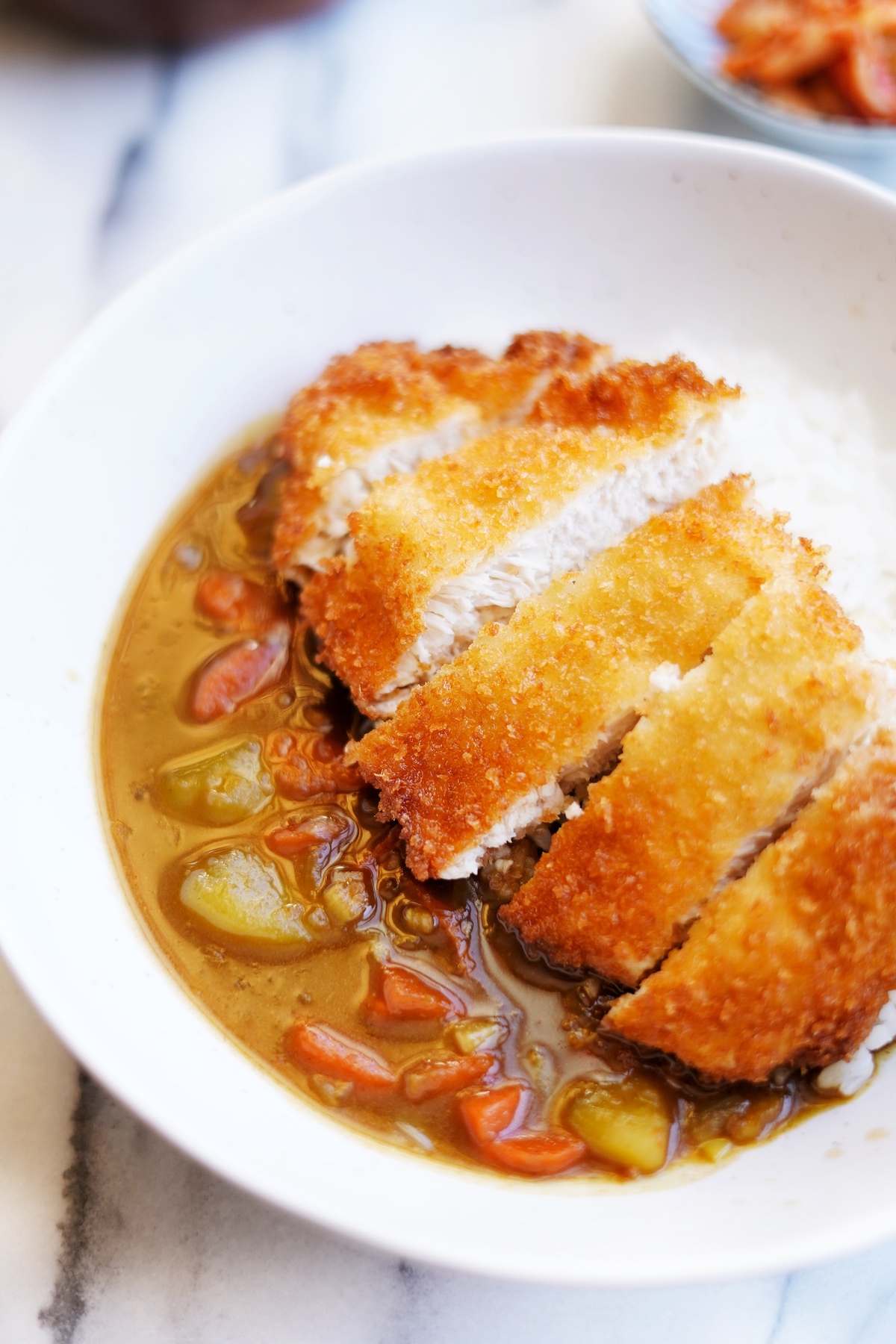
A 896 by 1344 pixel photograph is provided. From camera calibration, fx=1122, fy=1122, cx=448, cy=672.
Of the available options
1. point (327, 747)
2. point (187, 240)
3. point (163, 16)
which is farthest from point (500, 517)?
point (163, 16)

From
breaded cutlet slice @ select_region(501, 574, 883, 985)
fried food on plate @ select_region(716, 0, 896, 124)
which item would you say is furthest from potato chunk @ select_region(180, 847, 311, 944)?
fried food on plate @ select_region(716, 0, 896, 124)

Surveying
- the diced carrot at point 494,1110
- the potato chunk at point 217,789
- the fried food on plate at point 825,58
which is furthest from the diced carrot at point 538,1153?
the fried food on plate at point 825,58

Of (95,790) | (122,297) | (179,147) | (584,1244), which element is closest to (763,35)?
(179,147)

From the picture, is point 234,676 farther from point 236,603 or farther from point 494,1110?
point 494,1110

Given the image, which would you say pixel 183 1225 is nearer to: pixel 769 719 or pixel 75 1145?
pixel 75 1145

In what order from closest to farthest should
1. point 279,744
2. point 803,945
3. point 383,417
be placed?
1. point 803,945
2. point 279,744
3. point 383,417

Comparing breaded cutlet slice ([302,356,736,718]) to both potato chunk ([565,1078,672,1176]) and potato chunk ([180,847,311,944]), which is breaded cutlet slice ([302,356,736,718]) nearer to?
potato chunk ([180,847,311,944])
